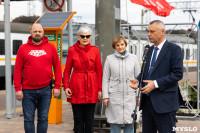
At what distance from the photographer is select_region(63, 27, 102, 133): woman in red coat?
534 centimetres

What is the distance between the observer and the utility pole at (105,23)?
7.01m

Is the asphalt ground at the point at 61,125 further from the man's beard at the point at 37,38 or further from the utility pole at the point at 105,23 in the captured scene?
the man's beard at the point at 37,38

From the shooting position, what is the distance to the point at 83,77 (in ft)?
17.5

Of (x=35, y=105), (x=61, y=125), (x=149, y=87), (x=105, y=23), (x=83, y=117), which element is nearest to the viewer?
(x=149, y=87)

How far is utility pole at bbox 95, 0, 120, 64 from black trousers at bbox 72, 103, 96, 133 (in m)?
1.89

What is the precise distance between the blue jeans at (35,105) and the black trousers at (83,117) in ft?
1.40

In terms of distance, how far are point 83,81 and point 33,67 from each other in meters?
0.73

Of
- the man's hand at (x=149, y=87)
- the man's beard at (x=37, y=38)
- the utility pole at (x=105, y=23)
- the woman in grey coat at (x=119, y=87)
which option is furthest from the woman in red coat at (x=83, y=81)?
the man's hand at (x=149, y=87)

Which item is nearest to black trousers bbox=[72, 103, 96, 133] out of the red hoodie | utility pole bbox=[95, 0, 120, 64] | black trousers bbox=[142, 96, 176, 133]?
the red hoodie

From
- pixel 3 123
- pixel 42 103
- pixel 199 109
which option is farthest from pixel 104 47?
pixel 199 109

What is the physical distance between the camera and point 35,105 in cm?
531

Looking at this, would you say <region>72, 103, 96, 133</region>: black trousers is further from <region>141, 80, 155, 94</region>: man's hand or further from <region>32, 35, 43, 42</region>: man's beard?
<region>141, 80, 155, 94</region>: man's hand

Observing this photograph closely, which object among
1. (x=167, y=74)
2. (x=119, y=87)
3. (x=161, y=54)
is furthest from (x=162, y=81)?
(x=119, y=87)

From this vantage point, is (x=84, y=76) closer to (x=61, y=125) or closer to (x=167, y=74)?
(x=167, y=74)
